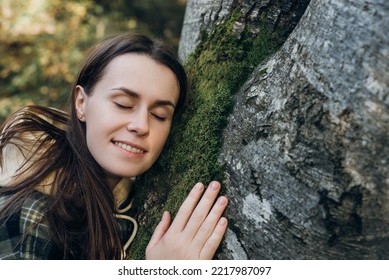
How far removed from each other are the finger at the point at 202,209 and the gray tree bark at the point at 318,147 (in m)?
0.05

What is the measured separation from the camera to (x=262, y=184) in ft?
4.39

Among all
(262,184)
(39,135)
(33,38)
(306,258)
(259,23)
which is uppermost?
(259,23)

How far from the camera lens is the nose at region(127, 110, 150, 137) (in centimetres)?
168

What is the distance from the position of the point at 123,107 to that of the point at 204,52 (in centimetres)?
45

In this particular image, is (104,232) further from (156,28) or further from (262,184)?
(156,28)

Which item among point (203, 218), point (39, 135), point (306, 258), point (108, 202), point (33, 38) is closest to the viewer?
point (306, 258)

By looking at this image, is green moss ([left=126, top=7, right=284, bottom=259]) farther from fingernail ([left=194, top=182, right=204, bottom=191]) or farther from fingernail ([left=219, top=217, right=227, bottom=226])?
fingernail ([left=219, top=217, right=227, bottom=226])

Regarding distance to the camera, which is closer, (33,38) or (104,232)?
(104,232)

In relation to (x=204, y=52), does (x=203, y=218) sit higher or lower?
lower

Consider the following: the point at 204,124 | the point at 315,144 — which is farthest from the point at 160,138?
the point at 315,144

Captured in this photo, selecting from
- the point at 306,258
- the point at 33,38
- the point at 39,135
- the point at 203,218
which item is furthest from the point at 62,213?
the point at 33,38

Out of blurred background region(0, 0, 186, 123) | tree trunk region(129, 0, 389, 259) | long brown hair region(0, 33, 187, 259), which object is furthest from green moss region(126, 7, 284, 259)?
blurred background region(0, 0, 186, 123)

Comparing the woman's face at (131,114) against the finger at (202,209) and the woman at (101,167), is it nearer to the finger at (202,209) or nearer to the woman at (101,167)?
the woman at (101,167)

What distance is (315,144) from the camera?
3.91 feet
